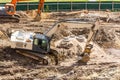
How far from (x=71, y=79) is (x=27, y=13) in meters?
19.2

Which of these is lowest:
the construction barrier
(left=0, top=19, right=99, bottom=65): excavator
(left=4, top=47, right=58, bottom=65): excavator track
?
(left=4, top=47, right=58, bottom=65): excavator track

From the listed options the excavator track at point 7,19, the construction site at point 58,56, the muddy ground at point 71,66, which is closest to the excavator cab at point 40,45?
the construction site at point 58,56

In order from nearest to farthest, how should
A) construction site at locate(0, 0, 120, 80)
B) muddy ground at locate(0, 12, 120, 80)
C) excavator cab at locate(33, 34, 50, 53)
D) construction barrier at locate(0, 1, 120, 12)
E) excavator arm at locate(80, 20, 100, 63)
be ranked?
muddy ground at locate(0, 12, 120, 80)
construction site at locate(0, 0, 120, 80)
excavator cab at locate(33, 34, 50, 53)
excavator arm at locate(80, 20, 100, 63)
construction barrier at locate(0, 1, 120, 12)

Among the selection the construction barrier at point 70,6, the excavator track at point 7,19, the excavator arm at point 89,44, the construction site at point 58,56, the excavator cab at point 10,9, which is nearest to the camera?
the construction site at point 58,56

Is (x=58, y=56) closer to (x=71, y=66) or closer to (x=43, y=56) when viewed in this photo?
(x=43, y=56)

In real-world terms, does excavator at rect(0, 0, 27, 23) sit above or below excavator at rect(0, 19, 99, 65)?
above

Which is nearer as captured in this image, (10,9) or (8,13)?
(10,9)

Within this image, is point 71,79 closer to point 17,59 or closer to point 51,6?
point 17,59

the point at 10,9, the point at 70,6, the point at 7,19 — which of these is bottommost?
the point at 7,19

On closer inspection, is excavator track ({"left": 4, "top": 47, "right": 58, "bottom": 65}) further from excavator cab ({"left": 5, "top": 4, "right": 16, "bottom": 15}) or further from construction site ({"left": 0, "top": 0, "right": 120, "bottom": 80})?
excavator cab ({"left": 5, "top": 4, "right": 16, "bottom": 15})

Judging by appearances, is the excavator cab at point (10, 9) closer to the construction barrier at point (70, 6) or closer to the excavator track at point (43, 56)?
the construction barrier at point (70, 6)

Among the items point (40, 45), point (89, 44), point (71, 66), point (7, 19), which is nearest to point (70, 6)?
point (7, 19)

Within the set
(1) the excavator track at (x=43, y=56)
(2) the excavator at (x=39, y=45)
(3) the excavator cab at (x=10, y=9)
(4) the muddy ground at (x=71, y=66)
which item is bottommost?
(4) the muddy ground at (x=71, y=66)

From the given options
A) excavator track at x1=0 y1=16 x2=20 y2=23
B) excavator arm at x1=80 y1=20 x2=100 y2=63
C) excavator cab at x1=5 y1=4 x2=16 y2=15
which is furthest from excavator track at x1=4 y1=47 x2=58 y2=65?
excavator track at x1=0 y1=16 x2=20 y2=23
